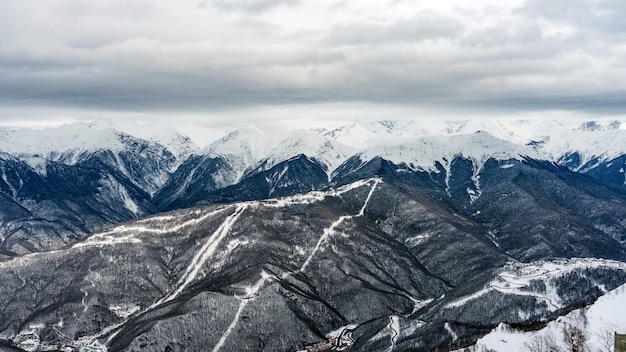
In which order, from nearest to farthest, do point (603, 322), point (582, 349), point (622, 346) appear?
point (622, 346) → point (582, 349) → point (603, 322)

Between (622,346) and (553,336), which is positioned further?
(553,336)

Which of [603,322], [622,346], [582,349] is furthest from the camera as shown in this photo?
[603,322]

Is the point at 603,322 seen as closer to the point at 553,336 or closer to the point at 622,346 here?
the point at 553,336

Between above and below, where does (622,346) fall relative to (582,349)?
above

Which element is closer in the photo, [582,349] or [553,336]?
[582,349]

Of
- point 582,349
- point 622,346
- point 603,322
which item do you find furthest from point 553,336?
point 622,346

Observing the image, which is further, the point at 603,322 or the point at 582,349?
the point at 603,322

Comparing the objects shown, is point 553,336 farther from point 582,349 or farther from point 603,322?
point 582,349

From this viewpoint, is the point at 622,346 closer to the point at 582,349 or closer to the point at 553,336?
the point at 582,349

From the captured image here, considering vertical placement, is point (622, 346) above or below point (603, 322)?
above
